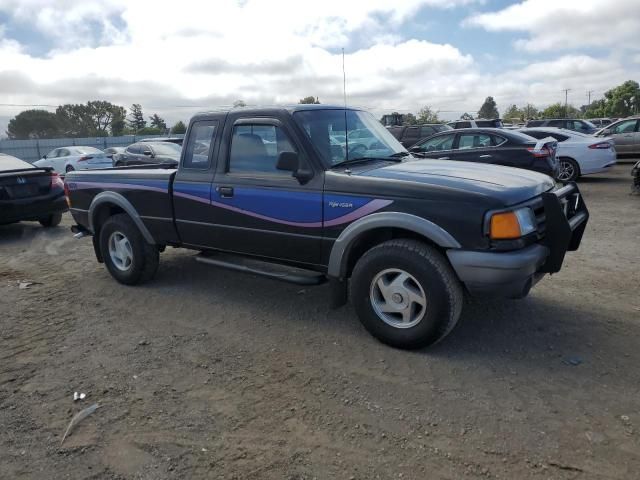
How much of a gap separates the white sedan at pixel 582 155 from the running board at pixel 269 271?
989 centimetres

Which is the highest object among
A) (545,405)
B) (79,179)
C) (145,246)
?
(79,179)

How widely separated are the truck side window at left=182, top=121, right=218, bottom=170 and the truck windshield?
974mm

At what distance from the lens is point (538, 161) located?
32.9 feet

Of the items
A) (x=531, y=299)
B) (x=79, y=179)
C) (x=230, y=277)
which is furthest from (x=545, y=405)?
(x=79, y=179)

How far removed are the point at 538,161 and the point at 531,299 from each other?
6.16m

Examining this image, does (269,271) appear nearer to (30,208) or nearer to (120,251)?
(120,251)

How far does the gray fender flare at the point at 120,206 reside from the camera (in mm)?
5340

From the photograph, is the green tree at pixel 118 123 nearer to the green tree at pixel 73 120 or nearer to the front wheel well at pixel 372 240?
the green tree at pixel 73 120

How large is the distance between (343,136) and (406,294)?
1554mm

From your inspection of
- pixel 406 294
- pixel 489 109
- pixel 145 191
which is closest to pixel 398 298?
pixel 406 294

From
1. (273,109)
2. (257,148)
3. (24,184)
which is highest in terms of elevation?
(273,109)

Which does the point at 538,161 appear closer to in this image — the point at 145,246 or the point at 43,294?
the point at 145,246

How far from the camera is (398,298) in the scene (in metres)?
3.74

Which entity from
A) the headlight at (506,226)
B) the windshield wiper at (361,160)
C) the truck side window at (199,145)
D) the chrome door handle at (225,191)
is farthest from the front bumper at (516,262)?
the truck side window at (199,145)
